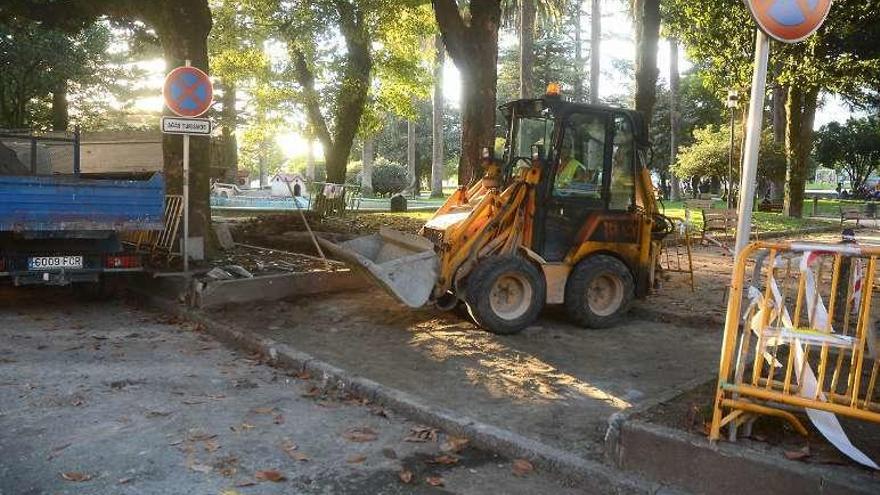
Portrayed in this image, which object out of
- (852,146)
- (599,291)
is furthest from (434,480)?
(852,146)

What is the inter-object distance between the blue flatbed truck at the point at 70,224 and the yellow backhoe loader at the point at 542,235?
8.36ft

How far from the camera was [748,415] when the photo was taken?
393 centimetres

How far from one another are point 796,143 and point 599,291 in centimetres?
1963

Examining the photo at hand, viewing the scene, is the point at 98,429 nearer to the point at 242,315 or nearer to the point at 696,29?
the point at 242,315

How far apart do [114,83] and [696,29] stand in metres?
27.2

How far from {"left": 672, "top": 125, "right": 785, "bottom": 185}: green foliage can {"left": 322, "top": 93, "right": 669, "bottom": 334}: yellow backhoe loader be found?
22.8 m

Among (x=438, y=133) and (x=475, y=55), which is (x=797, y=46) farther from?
(x=438, y=133)

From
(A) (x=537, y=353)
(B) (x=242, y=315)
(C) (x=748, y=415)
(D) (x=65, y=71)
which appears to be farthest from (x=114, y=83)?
(C) (x=748, y=415)

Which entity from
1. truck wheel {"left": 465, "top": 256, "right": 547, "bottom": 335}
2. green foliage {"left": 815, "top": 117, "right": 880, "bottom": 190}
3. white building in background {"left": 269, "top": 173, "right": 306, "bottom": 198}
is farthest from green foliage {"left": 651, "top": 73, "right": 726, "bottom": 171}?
truck wheel {"left": 465, "top": 256, "right": 547, "bottom": 335}

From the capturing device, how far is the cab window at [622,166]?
26.9ft

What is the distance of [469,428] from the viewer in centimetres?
469

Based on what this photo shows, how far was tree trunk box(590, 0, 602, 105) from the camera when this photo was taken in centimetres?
3916

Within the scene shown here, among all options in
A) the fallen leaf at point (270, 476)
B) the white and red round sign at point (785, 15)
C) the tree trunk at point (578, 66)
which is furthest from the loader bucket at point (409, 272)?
the tree trunk at point (578, 66)

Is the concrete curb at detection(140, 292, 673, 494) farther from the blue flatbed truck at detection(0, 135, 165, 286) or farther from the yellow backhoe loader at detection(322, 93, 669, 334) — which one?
the blue flatbed truck at detection(0, 135, 165, 286)
